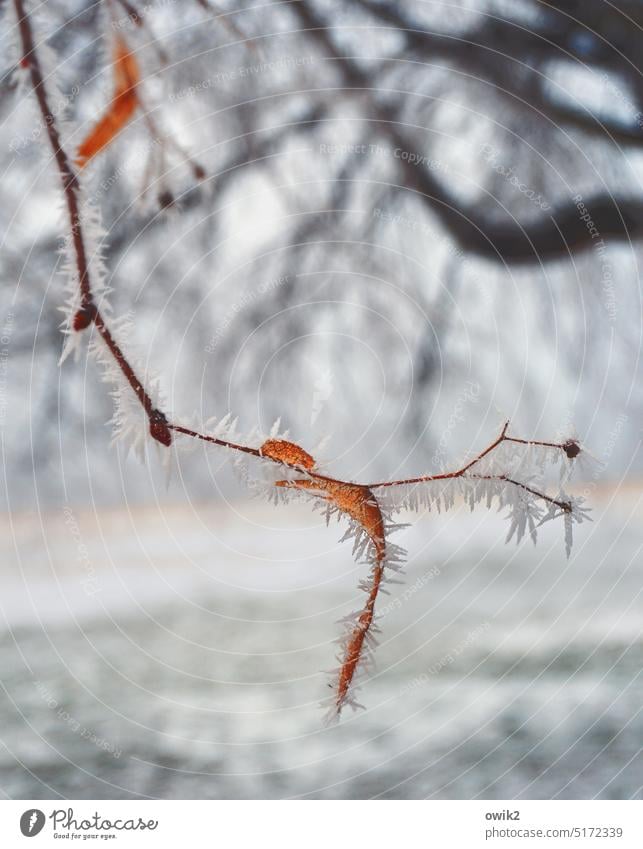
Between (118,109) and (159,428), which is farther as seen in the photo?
(118,109)

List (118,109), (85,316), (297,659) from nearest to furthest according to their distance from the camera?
(85,316) → (118,109) → (297,659)

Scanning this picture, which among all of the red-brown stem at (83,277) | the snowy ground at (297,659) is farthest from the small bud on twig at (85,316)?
the snowy ground at (297,659)

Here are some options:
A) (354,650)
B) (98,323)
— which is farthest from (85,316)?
(354,650)

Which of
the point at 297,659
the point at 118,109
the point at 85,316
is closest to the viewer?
the point at 85,316

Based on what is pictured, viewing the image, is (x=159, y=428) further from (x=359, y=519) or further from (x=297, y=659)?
(x=297, y=659)

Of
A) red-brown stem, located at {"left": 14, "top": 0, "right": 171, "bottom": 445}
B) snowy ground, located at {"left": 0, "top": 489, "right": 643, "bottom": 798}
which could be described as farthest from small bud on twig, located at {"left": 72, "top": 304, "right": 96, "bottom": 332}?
snowy ground, located at {"left": 0, "top": 489, "right": 643, "bottom": 798}

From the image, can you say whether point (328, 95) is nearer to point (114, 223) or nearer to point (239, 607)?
point (114, 223)

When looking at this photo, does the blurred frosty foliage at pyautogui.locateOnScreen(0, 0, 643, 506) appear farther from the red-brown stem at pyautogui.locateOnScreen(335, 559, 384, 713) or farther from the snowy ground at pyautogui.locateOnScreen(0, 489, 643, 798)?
the red-brown stem at pyautogui.locateOnScreen(335, 559, 384, 713)

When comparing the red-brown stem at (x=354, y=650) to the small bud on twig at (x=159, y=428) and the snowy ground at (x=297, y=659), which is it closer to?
the small bud on twig at (x=159, y=428)
